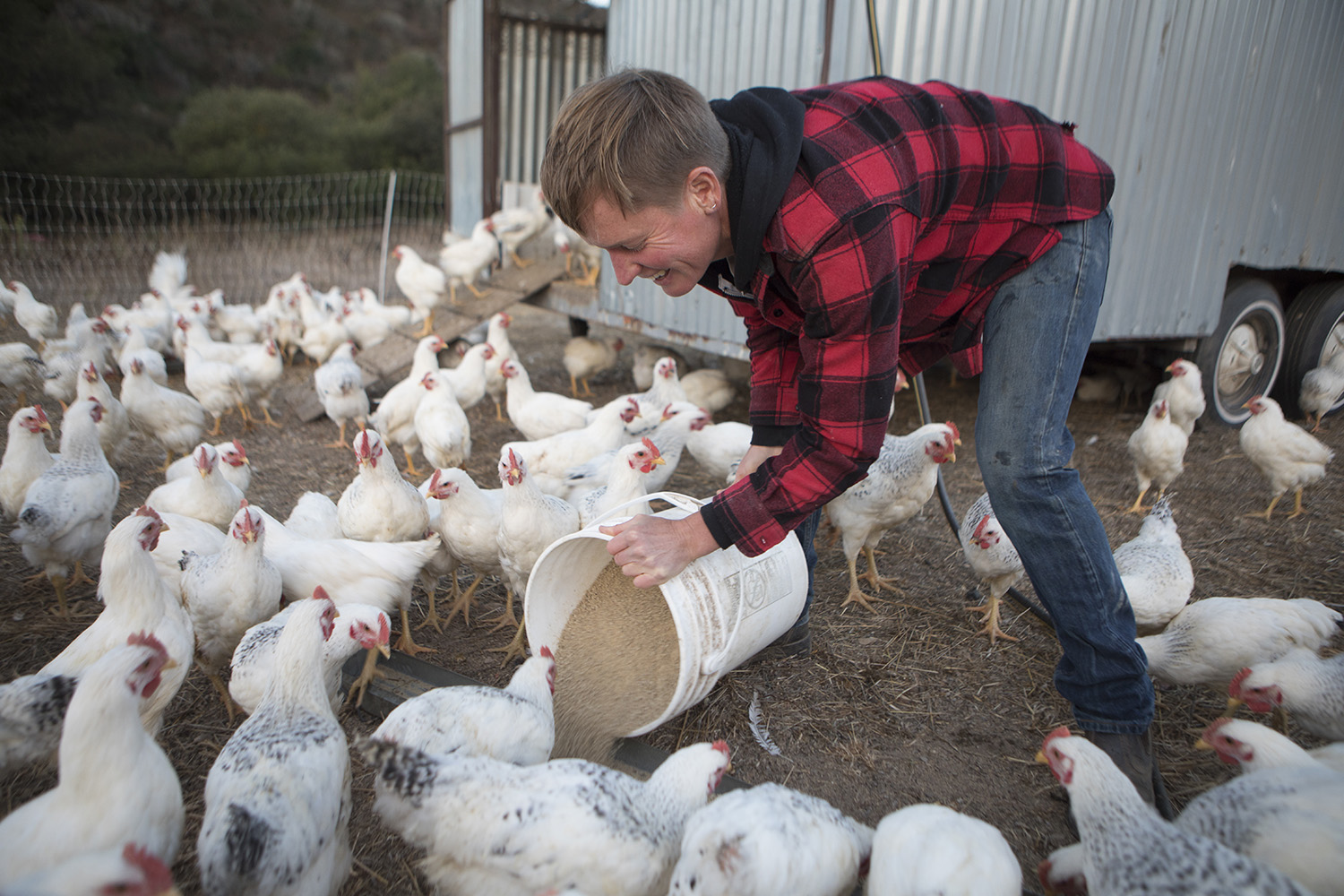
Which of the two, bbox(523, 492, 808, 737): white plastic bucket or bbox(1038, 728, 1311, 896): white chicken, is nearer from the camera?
bbox(1038, 728, 1311, 896): white chicken

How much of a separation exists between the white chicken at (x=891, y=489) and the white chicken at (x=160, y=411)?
13.6 ft

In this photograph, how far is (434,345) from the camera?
5.70m

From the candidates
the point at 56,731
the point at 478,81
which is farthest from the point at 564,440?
the point at 478,81

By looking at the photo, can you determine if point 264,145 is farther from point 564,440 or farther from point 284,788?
point 284,788

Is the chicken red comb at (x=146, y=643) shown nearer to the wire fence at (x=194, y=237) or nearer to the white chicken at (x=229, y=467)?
the white chicken at (x=229, y=467)

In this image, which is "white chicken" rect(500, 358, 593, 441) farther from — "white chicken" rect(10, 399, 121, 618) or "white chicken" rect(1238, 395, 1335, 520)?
"white chicken" rect(1238, 395, 1335, 520)

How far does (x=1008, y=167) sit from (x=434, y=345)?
4835 mm

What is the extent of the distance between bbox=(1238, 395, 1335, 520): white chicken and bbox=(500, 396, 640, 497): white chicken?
3.62 meters

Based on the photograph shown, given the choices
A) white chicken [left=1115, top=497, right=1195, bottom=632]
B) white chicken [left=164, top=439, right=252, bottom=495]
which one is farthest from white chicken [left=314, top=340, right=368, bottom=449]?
white chicken [left=1115, top=497, right=1195, bottom=632]

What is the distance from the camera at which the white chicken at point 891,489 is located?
124 inches

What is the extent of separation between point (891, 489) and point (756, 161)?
2101 millimetres

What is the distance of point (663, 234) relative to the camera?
1391 mm

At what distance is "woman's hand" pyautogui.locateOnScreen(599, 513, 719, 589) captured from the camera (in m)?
1.64

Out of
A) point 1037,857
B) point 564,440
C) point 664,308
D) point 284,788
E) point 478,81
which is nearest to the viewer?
point 284,788
